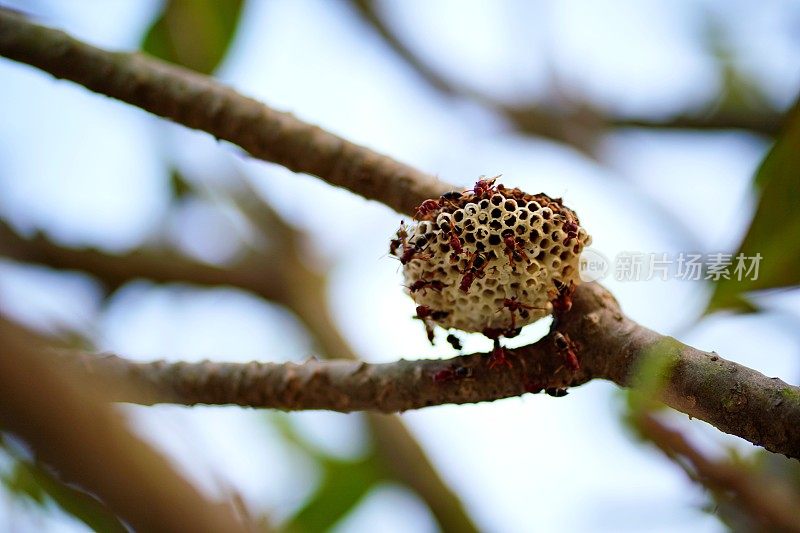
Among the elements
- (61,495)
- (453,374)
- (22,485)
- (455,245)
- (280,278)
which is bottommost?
(280,278)

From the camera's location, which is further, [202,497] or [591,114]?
[591,114]

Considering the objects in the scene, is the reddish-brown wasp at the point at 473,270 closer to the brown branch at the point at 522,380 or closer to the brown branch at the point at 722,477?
the brown branch at the point at 522,380

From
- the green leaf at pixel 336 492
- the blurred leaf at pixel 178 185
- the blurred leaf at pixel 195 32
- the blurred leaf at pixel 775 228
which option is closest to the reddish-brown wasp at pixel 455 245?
the blurred leaf at pixel 775 228

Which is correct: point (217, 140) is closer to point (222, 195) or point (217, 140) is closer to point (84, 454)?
point (84, 454)

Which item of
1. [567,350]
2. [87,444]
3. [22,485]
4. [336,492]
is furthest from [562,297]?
[336,492]

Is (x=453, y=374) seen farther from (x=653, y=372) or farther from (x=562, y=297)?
(x=653, y=372)

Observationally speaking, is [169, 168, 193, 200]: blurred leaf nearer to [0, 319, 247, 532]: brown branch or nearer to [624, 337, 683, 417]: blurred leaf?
[624, 337, 683, 417]: blurred leaf

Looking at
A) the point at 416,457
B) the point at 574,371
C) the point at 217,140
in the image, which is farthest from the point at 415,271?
the point at 416,457

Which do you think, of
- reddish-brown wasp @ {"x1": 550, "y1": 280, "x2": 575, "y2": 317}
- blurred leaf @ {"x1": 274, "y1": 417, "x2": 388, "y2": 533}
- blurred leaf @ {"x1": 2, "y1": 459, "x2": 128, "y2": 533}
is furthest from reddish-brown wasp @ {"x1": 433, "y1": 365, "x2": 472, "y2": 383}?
blurred leaf @ {"x1": 274, "y1": 417, "x2": 388, "y2": 533}
